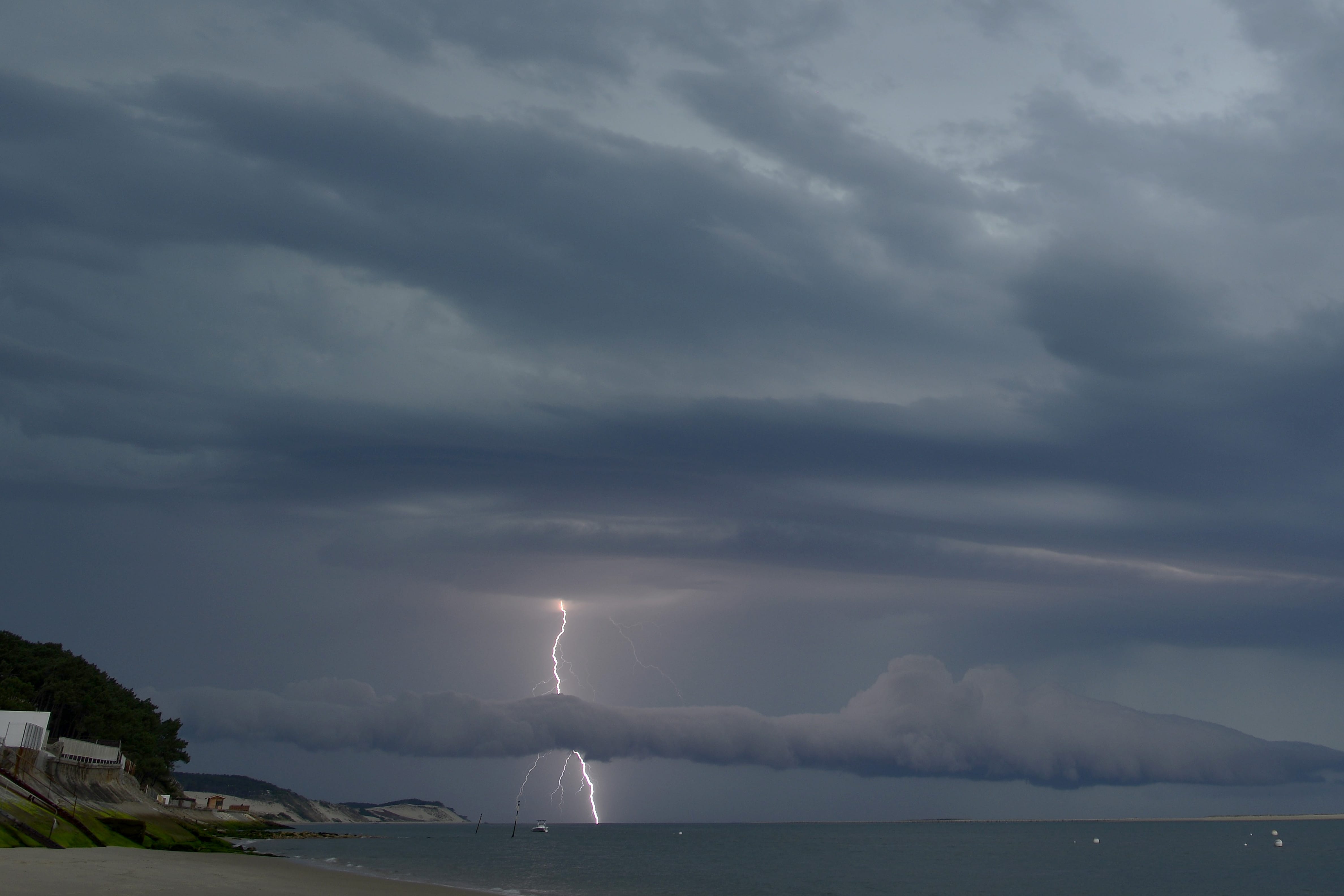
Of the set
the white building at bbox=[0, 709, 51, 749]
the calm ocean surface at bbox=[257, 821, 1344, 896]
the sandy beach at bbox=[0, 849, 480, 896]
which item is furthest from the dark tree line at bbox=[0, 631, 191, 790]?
the sandy beach at bbox=[0, 849, 480, 896]

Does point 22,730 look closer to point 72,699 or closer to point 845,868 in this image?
point 72,699

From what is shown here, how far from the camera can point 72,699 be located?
125 metres

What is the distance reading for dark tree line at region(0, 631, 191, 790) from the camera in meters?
120

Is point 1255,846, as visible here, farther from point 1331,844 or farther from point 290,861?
point 290,861

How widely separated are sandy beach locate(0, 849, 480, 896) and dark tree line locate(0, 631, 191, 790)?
5938 cm

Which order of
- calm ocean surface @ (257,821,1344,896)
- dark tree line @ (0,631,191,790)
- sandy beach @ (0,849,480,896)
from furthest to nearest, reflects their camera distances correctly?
dark tree line @ (0,631,191,790) < calm ocean surface @ (257,821,1344,896) < sandy beach @ (0,849,480,896)

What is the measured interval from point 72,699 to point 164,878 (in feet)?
317

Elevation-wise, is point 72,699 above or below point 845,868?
above

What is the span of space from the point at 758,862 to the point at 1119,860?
4979cm

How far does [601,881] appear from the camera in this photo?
83.6m

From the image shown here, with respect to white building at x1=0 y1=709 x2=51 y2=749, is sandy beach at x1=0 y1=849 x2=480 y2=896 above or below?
below

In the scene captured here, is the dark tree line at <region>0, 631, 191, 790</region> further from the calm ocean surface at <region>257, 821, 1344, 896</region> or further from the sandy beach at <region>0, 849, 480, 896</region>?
the sandy beach at <region>0, 849, 480, 896</region>

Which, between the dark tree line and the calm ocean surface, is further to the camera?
the dark tree line

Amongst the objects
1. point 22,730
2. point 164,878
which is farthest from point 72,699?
point 164,878
